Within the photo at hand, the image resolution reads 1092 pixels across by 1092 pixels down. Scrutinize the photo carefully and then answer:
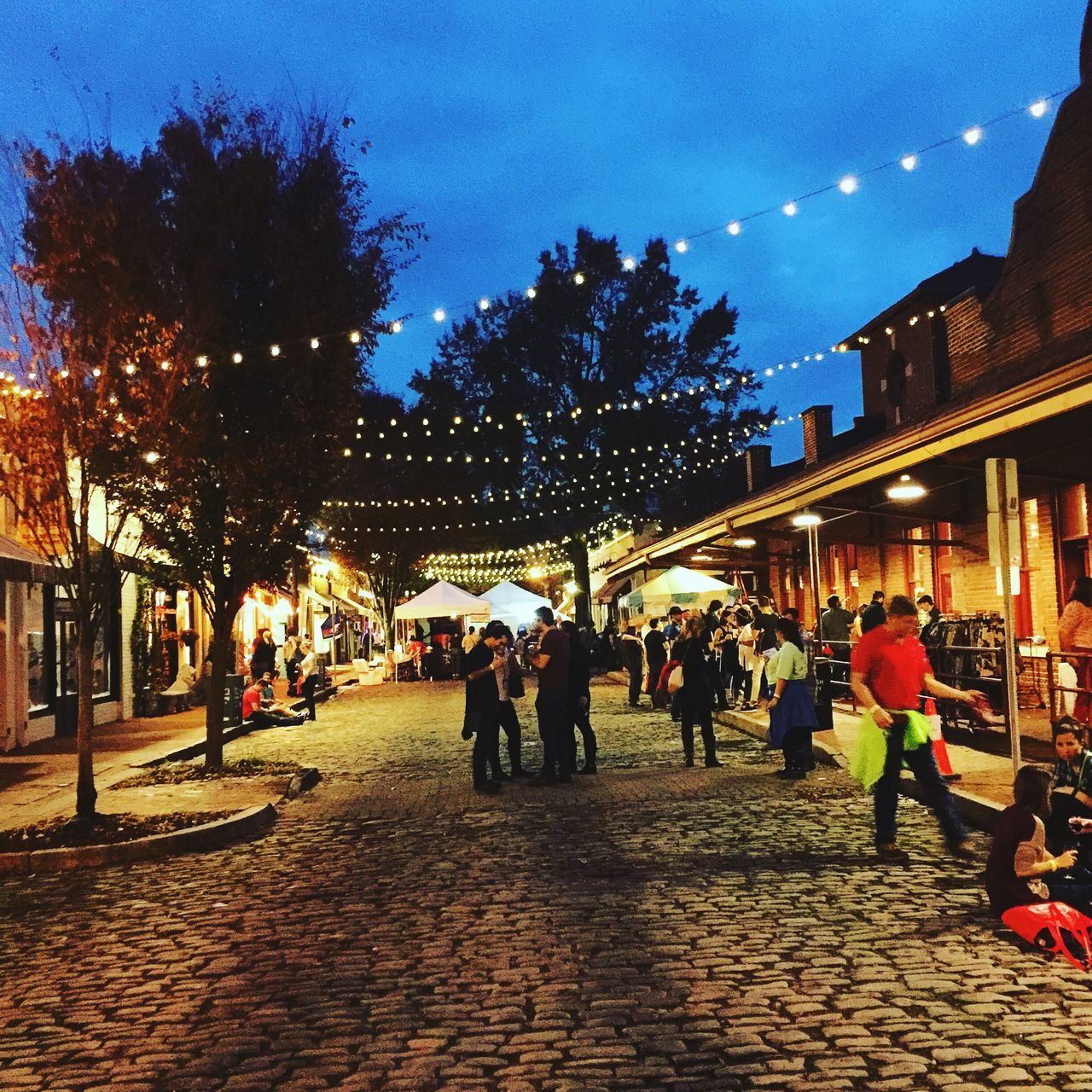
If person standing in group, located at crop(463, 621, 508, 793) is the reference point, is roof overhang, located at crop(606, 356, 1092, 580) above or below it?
above

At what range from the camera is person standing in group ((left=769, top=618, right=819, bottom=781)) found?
42.4 feet

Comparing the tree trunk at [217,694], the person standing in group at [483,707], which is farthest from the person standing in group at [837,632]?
the tree trunk at [217,694]

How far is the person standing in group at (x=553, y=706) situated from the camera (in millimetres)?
13211

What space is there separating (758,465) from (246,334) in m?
25.4

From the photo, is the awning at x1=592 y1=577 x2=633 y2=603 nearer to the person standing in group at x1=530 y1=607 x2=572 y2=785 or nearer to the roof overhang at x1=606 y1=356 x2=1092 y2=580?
the roof overhang at x1=606 y1=356 x2=1092 y2=580

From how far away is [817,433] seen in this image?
31.4 metres

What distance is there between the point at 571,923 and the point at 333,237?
458 inches

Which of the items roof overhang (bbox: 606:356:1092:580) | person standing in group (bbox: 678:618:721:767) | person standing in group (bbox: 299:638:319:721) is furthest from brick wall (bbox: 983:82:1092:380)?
person standing in group (bbox: 299:638:319:721)

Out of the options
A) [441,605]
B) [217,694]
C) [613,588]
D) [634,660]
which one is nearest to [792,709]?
[217,694]

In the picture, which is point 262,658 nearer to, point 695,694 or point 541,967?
point 695,694

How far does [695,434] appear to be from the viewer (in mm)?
45094

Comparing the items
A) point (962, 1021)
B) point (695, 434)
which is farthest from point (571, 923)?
point (695, 434)

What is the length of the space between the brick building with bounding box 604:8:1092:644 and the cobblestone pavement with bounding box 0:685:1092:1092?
4.49 metres

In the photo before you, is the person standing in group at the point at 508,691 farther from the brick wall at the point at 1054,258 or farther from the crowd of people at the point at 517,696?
the brick wall at the point at 1054,258
